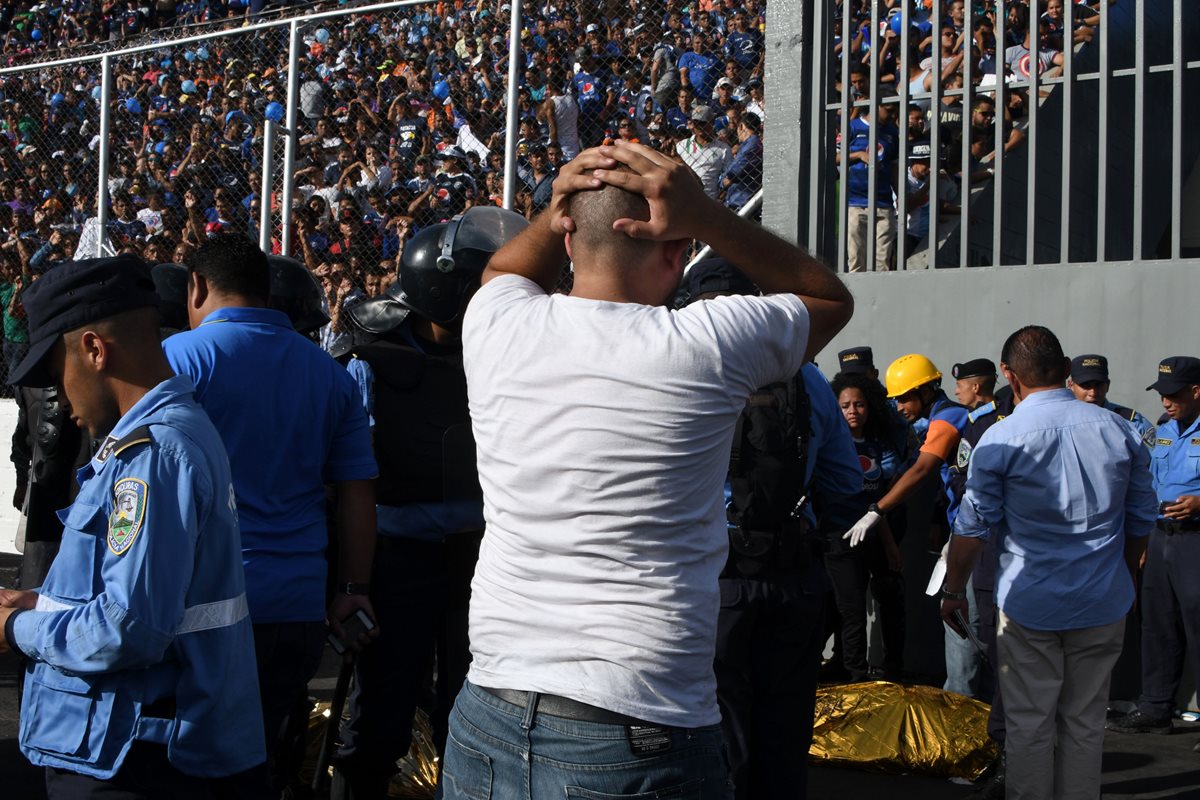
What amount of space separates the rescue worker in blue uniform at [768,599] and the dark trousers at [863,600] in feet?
11.1

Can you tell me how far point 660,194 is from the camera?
6.56 ft

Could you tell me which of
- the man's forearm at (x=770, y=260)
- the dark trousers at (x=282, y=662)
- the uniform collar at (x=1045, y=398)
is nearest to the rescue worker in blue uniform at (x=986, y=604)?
the uniform collar at (x=1045, y=398)

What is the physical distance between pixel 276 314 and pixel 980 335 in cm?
507

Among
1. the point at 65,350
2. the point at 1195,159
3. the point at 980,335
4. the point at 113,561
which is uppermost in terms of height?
the point at 1195,159

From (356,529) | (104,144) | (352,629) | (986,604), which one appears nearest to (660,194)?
(356,529)

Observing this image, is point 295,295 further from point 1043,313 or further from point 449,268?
point 1043,313

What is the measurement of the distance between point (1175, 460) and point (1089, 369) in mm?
622

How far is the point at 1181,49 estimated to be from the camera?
7.21m

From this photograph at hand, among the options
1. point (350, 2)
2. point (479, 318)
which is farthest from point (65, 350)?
point (350, 2)

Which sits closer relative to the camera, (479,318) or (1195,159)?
(479,318)

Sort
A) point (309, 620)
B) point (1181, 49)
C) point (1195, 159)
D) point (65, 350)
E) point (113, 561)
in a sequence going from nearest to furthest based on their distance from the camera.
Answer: point (113, 561)
point (65, 350)
point (309, 620)
point (1181, 49)
point (1195, 159)

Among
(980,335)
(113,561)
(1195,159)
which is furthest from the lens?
(1195,159)

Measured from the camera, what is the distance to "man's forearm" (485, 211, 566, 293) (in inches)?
89.1

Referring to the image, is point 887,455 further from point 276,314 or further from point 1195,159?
point 276,314
